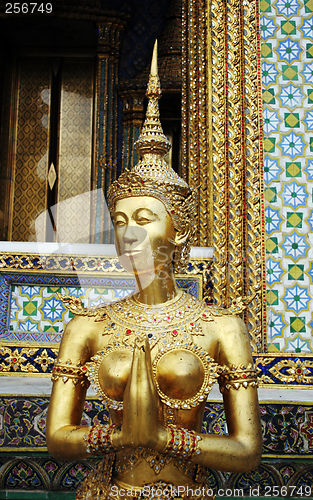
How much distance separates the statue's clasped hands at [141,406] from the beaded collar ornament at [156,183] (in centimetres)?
43

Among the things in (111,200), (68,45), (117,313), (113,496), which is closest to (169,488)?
(113,496)

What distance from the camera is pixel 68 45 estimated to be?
20.2 ft

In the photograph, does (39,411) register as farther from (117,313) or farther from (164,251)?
(164,251)

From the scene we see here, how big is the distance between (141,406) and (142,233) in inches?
19.0

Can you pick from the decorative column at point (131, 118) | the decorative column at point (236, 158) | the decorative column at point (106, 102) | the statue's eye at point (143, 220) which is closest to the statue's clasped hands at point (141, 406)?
the statue's eye at point (143, 220)

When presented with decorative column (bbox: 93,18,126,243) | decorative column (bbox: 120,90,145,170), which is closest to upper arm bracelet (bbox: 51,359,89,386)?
decorative column (bbox: 93,18,126,243)

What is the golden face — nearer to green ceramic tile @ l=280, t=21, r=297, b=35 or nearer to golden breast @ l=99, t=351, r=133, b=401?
golden breast @ l=99, t=351, r=133, b=401

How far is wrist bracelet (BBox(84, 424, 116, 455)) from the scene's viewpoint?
1.16 m

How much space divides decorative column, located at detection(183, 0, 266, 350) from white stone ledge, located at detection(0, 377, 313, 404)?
0.30 metres

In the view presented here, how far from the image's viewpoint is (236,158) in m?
2.70

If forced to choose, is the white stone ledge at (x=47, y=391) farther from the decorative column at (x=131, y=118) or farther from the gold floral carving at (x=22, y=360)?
the decorative column at (x=131, y=118)

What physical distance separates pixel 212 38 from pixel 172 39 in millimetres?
3164

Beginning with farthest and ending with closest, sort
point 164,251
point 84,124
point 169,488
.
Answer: point 84,124 → point 164,251 → point 169,488

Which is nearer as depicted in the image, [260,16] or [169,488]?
[169,488]
